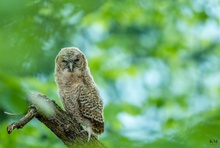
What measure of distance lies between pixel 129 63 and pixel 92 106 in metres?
8.44

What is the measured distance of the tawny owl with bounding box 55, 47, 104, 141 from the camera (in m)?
3.16

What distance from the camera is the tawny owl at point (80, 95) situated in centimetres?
316

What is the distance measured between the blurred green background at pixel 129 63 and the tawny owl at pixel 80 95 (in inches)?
5.1

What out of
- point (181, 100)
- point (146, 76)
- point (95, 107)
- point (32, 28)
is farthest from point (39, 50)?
point (146, 76)

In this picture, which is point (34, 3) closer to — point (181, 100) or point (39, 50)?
point (39, 50)

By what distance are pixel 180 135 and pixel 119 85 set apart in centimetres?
844

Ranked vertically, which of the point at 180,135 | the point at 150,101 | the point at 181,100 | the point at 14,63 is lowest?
the point at 180,135

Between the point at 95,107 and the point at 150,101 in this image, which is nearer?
the point at 95,107

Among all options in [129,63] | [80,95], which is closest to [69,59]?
[80,95]

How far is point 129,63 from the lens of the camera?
1162 cm

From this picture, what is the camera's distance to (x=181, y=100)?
10.2m

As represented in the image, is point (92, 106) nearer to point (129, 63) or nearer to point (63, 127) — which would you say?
point (63, 127)

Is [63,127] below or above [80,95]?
below

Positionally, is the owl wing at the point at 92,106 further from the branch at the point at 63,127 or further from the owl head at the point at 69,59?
the branch at the point at 63,127
